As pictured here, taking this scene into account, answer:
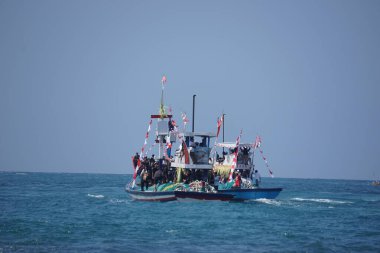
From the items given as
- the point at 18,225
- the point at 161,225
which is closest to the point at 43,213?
the point at 18,225

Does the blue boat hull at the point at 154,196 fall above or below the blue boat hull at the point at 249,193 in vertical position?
below

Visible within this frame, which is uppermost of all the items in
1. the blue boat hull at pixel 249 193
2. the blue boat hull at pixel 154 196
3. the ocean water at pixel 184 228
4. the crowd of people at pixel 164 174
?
the crowd of people at pixel 164 174

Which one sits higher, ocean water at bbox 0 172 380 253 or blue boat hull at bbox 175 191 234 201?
blue boat hull at bbox 175 191 234 201

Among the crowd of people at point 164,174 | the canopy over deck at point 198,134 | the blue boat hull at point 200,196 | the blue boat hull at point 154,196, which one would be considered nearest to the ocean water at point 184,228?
the blue boat hull at point 200,196

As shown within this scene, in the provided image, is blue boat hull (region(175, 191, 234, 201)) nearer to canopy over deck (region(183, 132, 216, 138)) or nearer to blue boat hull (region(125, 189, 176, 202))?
blue boat hull (region(125, 189, 176, 202))

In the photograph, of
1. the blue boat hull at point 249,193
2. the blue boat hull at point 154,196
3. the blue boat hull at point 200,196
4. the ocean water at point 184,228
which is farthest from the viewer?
the blue boat hull at point 249,193

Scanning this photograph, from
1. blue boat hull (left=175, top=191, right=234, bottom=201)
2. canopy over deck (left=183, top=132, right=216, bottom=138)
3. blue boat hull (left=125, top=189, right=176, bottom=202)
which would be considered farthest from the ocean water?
canopy over deck (left=183, top=132, right=216, bottom=138)

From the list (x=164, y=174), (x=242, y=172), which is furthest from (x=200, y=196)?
(x=242, y=172)

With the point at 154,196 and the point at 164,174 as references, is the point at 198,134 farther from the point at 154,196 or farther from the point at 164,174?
the point at 154,196

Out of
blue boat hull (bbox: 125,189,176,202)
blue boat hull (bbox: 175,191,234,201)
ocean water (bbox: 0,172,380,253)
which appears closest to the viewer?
ocean water (bbox: 0,172,380,253)

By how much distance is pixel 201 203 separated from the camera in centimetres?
4341

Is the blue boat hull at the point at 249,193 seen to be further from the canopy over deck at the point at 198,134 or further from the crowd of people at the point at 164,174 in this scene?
the canopy over deck at the point at 198,134

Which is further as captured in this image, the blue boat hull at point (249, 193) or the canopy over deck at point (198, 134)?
the canopy over deck at point (198, 134)

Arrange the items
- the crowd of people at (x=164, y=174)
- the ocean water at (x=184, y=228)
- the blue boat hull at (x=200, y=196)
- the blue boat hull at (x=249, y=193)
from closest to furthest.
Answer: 1. the ocean water at (x=184, y=228)
2. the blue boat hull at (x=200, y=196)
3. the blue boat hull at (x=249, y=193)
4. the crowd of people at (x=164, y=174)
